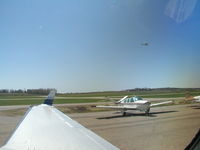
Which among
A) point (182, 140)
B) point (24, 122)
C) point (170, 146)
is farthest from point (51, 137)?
point (182, 140)

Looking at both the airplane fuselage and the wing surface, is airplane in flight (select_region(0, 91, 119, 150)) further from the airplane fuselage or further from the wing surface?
the airplane fuselage

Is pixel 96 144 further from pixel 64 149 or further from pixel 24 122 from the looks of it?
pixel 24 122

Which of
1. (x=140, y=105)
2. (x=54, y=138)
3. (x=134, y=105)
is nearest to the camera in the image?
(x=54, y=138)

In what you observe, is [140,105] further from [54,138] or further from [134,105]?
[54,138]

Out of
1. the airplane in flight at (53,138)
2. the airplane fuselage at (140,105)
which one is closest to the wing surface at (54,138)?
the airplane in flight at (53,138)

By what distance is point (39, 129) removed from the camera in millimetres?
4570

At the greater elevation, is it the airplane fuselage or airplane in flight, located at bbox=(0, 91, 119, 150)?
airplane in flight, located at bbox=(0, 91, 119, 150)

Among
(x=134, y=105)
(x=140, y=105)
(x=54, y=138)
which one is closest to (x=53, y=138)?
(x=54, y=138)

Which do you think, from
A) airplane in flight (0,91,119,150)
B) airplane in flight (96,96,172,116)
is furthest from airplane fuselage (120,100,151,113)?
airplane in flight (0,91,119,150)

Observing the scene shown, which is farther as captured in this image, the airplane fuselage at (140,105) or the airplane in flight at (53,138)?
the airplane fuselage at (140,105)

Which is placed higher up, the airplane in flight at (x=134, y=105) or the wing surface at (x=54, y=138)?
the wing surface at (x=54, y=138)

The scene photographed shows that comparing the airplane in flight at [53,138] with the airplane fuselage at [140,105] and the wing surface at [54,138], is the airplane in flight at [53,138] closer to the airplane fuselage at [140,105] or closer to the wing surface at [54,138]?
the wing surface at [54,138]

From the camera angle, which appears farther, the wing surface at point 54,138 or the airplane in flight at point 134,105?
the airplane in flight at point 134,105

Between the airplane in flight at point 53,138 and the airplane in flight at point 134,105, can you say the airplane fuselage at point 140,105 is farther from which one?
the airplane in flight at point 53,138
